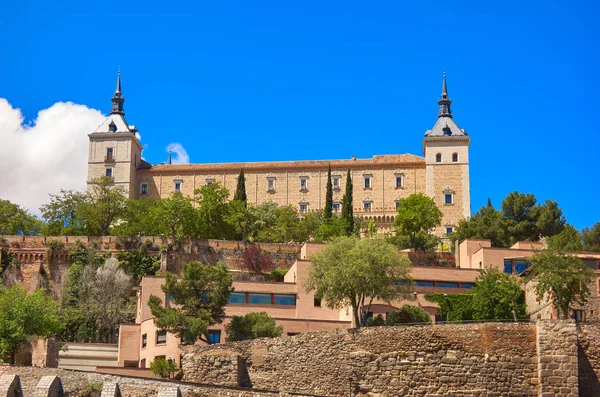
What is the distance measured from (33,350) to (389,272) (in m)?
17.8

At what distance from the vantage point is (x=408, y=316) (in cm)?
4919

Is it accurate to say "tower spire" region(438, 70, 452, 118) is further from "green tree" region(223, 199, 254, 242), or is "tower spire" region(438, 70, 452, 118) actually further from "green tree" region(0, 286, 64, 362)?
"green tree" region(0, 286, 64, 362)

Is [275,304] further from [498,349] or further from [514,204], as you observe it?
[514,204]

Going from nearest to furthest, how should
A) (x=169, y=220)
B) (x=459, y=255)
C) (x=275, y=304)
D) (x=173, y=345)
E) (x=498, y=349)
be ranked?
(x=498, y=349)
(x=173, y=345)
(x=275, y=304)
(x=459, y=255)
(x=169, y=220)

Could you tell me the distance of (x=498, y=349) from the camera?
112ft

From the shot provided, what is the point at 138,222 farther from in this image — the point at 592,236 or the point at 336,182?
the point at 592,236

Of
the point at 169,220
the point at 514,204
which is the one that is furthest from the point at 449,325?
the point at 514,204

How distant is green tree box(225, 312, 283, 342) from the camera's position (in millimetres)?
44594

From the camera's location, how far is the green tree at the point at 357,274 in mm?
45625

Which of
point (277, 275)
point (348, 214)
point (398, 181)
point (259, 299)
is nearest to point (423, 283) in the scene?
point (259, 299)

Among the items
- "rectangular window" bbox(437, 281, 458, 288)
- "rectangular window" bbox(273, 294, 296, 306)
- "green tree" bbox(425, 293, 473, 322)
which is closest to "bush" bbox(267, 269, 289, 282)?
"rectangular window" bbox(273, 294, 296, 306)

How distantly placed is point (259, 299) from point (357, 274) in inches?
385

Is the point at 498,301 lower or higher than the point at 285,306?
higher

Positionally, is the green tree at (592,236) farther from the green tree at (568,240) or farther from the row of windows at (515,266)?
the row of windows at (515,266)
